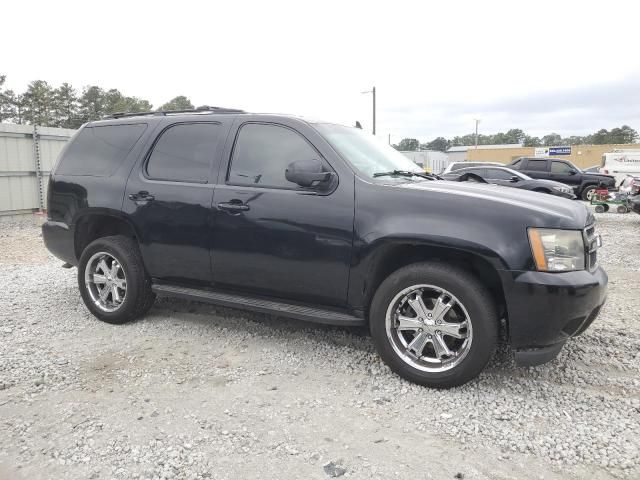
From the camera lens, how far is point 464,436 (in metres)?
2.78

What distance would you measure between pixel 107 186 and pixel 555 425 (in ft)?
13.0

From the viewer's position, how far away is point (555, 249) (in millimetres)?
3051

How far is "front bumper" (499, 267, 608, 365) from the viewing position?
9.78 ft

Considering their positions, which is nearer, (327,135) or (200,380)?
(200,380)

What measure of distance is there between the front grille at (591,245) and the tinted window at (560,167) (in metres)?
17.1

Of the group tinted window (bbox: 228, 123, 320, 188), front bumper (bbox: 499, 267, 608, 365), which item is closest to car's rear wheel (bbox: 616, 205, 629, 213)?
front bumper (bbox: 499, 267, 608, 365)

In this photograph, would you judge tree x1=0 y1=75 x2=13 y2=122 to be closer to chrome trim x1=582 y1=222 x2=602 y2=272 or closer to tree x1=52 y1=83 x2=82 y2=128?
tree x1=52 y1=83 x2=82 y2=128

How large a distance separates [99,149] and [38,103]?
61015 millimetres

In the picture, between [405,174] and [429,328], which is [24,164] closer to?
[405,174]

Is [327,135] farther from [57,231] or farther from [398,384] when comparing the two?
[57,231]

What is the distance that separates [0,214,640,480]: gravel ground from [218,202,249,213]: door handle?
1113 mm

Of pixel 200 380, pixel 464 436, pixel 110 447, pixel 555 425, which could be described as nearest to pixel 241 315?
pixel 200 380

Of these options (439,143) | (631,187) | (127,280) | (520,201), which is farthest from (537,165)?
(439,143)

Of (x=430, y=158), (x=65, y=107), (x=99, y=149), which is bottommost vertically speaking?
(x=99, y=149)
